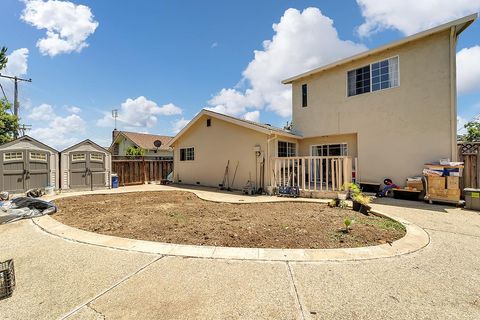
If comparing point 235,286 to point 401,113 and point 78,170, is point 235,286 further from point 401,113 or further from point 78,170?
point 78,170

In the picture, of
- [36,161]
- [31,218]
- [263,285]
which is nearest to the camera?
[263,285]

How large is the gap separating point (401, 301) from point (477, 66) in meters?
14.0

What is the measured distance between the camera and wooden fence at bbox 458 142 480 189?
24.5ft

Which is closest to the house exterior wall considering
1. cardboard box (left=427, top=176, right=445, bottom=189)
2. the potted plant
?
cardboard box (left=427, top=176, right=445, bottom=189)

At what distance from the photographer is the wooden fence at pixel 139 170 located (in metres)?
13.4

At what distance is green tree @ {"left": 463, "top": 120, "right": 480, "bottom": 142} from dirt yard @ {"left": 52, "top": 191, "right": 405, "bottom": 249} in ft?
91.0

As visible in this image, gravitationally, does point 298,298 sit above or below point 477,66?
below

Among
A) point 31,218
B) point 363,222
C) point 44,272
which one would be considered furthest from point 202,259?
point 31,218

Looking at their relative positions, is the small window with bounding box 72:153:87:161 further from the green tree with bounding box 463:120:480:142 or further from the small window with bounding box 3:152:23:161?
the green tree with bounding box 463:120:480:142

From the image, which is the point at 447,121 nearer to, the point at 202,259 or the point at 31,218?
the point at 202,259

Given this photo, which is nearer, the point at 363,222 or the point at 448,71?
the point at 363,222

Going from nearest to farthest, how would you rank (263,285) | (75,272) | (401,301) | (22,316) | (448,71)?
(22,316), (401,301), (263,285), (75,272), (448,71)

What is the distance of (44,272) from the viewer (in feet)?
9.39

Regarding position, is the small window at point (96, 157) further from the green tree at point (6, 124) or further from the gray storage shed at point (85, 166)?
the green tree at point (6, 124)
